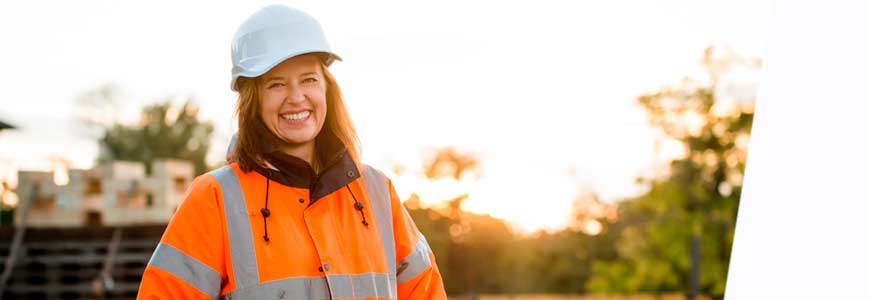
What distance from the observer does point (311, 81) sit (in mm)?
2688

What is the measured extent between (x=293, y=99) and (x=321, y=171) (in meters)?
0.23

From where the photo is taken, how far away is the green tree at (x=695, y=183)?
27062mm

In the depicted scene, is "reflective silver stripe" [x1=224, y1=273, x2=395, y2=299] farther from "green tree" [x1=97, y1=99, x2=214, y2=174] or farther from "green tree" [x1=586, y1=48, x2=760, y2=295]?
"green tree" [x1=97, y1=99, x2=214, y2=174]

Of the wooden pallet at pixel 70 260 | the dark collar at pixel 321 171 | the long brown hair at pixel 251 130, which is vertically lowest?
the wooden pallet at pixel 70 260

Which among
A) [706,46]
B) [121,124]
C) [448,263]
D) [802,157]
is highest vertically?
[706,46]

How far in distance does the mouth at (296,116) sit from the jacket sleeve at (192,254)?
27 cm

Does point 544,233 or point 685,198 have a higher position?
point 685,198

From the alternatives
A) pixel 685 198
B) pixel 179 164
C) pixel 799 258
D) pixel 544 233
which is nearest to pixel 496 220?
pixel 544 233

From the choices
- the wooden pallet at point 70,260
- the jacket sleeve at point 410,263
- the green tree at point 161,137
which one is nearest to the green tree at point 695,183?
the wooden pallet at point 70,260

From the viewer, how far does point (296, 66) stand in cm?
265

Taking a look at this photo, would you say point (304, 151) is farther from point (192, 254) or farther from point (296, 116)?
point (192, 254)

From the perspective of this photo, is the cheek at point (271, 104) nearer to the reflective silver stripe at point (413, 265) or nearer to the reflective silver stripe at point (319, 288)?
the reflective silver stripe at point (319, 288)

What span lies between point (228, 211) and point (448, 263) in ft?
130

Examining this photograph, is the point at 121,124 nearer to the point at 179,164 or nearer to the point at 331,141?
the point at 179,164
